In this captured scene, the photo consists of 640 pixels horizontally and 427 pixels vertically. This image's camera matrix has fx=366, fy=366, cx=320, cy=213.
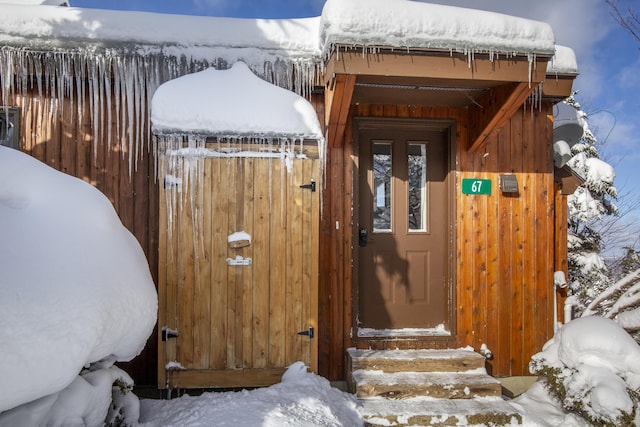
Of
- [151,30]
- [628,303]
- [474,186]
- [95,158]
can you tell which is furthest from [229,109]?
[628,303]

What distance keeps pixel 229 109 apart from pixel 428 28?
1.65 m

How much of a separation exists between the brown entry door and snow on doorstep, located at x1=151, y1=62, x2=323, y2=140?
3.04 feet

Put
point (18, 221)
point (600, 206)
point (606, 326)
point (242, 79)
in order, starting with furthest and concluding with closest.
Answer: point (600, 206)
point (242, 79)
point (606, 326)
point (18, 221)

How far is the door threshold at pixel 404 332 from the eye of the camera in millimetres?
3518

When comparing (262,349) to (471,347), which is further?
(471,347)

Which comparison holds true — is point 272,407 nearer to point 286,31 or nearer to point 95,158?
point 95,158

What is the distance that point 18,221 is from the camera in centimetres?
179

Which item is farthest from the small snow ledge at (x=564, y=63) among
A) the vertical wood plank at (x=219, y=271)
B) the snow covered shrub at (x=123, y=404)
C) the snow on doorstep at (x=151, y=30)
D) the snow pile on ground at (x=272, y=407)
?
the snow covered shrub at (x=123, y=404)

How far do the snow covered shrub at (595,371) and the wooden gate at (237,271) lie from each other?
1.95 metres

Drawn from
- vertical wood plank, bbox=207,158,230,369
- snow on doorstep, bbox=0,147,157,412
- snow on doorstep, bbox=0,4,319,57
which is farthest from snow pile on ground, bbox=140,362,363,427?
snow on doorstep, bbox=0,4,319,57

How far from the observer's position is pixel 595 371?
2713 millimetres

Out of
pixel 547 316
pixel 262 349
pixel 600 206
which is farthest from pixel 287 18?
pixel 600 206

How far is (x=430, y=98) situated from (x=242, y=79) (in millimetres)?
1745

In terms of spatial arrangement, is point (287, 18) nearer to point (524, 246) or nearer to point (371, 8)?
point (371, 8)
